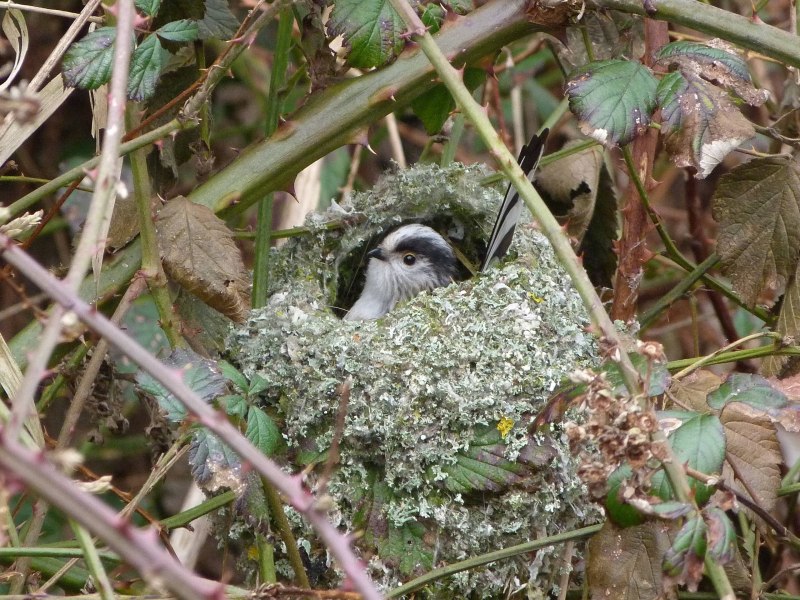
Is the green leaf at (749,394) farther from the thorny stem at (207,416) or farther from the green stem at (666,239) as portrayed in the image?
the thorny stem at (207,416)

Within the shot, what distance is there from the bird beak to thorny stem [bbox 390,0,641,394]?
2.02 meters

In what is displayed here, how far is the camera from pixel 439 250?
3916 mm

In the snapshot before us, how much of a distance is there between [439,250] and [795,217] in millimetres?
1637

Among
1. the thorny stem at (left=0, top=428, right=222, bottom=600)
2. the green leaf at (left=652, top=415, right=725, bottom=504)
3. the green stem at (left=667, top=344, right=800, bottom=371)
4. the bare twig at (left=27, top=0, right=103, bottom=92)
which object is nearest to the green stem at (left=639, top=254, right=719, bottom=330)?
the green stem at (left=667, top=344, right=800, bottom=371)

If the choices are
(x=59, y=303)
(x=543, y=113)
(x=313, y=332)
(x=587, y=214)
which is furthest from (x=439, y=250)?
(x=59, y=303)

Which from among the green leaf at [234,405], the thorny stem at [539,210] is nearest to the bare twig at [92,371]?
the green leaf at [234,405]

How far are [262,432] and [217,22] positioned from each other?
4.00 feet

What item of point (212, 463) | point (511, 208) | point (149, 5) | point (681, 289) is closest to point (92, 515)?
point (212, 463)

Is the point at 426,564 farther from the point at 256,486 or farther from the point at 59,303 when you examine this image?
the point at 59,303

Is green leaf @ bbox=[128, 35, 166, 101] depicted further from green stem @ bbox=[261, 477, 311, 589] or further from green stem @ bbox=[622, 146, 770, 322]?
green stem @ bbox=[622, 146, 770, 322]

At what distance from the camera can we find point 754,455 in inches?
83.4

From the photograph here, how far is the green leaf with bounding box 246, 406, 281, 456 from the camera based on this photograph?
2.13m

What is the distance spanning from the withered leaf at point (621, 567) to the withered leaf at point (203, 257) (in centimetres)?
103

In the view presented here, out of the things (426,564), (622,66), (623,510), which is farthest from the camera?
(426,564)
